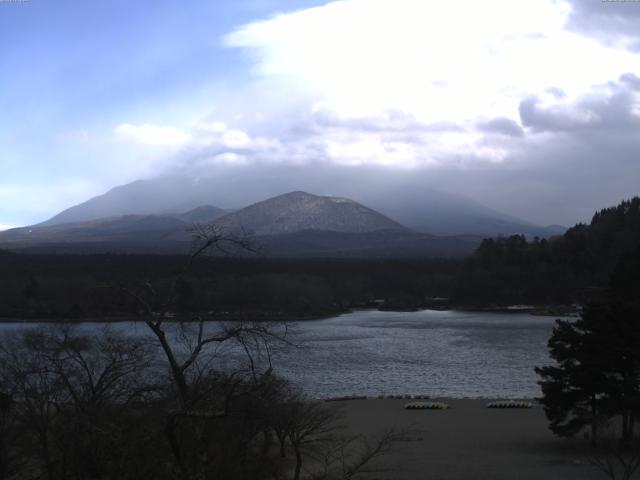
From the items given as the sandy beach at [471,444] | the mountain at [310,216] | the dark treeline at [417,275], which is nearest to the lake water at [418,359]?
the sandy beach at [471,444]

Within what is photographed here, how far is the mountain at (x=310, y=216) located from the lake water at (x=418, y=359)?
366 feet

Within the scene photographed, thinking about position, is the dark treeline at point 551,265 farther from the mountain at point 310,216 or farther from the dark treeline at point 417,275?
the mountain at point 310,216

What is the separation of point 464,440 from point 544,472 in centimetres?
362

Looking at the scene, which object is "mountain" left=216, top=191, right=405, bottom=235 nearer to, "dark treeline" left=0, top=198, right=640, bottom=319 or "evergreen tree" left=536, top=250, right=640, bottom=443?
"dark treeline" left=0, top=198, right=640, bottom=319

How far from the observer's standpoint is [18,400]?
10641 mm

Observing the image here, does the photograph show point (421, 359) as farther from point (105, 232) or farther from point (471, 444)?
point (105, 232)

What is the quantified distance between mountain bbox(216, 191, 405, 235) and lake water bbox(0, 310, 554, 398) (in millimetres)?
111671

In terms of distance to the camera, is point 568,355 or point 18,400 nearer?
point 18,400

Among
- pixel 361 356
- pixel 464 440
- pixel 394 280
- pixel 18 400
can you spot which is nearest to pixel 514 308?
pixel 394 280

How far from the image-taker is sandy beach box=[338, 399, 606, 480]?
41.0 ft

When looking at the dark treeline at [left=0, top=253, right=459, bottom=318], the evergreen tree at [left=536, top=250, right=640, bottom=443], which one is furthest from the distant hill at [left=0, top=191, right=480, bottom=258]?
the evergreen tree at [left=536, top=250, right=640, bottom=443]

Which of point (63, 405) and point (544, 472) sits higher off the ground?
point (63, 405)

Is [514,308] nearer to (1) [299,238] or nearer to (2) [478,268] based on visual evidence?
(2) [478,268]

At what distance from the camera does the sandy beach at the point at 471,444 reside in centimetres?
1248
